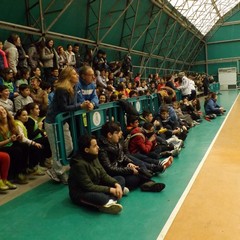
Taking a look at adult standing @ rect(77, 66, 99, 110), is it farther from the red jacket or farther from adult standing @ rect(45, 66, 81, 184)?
the red jacket

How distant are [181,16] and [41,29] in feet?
43.6

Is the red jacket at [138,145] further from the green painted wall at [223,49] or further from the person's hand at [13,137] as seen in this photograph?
the green painted wall at [223,49]

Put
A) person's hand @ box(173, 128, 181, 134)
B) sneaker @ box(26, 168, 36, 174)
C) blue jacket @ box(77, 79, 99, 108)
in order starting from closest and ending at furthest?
1. blue jacket @ box(77, 79, 99, 108)
2. sneaker @ box(26, 168, 36, 174)
3. person's hand @ box(173, 128, 181, 134)

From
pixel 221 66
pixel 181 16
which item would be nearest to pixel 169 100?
pixel 181 16

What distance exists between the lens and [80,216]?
312 centimetres

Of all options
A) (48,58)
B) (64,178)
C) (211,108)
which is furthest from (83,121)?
(211,108)

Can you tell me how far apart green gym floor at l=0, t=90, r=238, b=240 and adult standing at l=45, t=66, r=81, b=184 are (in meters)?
0.22

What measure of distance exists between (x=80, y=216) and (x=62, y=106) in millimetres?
1466

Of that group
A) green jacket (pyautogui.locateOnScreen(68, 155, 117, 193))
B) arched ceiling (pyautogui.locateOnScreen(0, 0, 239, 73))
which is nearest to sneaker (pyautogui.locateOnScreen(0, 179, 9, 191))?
green jacket (pyautogui.locateOnScreen(68, 155, 117, 193))

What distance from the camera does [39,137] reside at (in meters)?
4.61

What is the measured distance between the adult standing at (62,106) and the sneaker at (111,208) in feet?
3.80

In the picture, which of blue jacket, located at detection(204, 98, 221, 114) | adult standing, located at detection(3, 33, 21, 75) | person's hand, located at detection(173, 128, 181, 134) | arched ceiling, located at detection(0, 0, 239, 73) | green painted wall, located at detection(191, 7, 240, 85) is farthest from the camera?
green painted wall, located at detection(191, 7, 240, 85)

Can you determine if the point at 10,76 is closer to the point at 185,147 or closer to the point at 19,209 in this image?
the point at 19,209

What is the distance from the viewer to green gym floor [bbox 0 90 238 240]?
8.97ft
